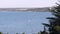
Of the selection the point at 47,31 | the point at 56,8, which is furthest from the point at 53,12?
the point at 47,31

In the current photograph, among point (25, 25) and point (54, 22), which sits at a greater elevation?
point (54, 22)

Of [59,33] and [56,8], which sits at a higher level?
[56,8]

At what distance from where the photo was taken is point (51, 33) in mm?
4934

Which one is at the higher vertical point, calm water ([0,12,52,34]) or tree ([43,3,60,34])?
tree ([43,3,60,34])

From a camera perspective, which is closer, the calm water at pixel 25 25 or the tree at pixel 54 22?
the tree at pixel 54 22

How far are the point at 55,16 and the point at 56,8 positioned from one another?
18cm

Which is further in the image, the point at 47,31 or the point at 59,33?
the point at 47,31

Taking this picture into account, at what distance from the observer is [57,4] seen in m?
5.08

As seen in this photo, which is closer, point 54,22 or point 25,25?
point 54,22

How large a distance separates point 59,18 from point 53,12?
0.75 ft

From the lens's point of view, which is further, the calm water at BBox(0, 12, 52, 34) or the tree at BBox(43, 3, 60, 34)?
the calm water at BBox(0, 12, 52, 34)

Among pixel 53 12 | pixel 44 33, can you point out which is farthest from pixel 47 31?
pixel 53 12

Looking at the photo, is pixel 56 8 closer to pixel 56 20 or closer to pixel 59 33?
pixel 56 20

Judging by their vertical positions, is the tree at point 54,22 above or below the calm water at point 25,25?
above
